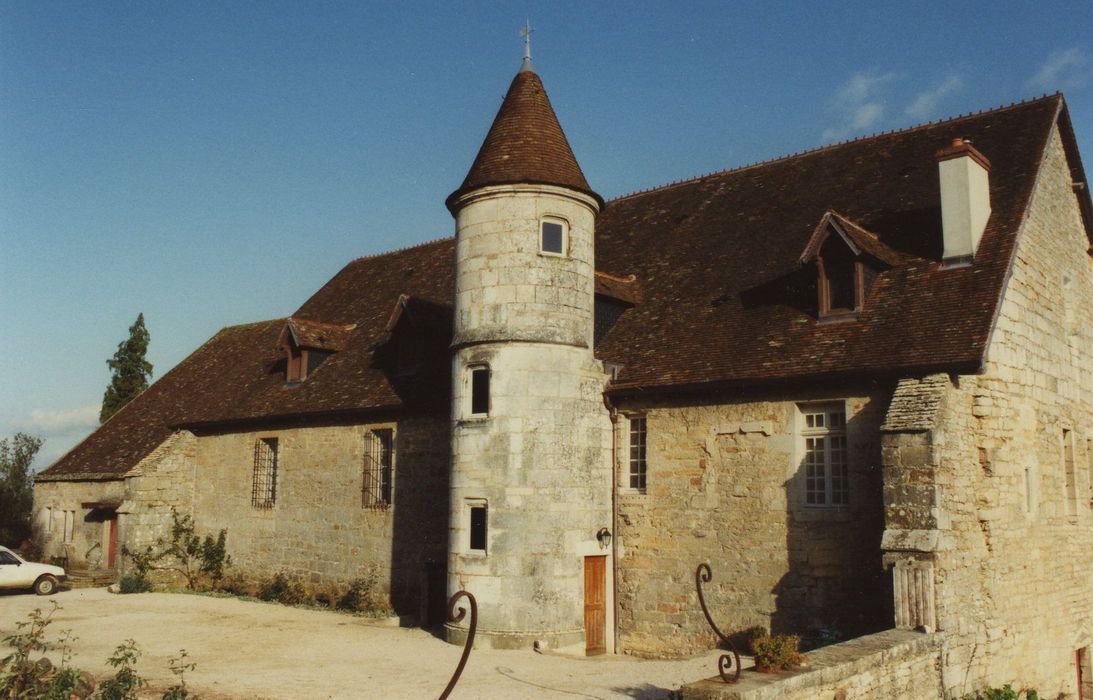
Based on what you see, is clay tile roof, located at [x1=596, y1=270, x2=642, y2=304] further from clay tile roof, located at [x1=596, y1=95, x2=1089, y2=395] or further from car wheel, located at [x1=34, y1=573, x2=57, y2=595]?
car wheel, located at [x1=34, y1=573, x2=57, y2=595]

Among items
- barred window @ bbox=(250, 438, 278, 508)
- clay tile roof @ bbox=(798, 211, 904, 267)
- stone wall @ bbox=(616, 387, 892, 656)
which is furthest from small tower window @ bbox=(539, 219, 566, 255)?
barred window @ bbox=(250, 438, 278, 508)

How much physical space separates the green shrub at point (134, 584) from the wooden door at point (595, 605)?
1265 cm

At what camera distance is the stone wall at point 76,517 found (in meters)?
25.1

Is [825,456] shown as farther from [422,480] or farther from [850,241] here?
[422,480]

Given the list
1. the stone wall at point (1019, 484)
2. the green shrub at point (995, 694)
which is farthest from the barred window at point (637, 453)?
the green shrub at point (995, 694)

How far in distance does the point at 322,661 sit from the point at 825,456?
7.98 meters

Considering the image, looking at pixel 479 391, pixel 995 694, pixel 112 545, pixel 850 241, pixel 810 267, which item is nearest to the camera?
pixel 995 694

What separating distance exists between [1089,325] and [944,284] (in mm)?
5556

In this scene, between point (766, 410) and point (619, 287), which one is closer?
point (766, 410)

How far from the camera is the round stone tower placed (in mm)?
14961

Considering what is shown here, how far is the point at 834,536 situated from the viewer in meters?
13.7

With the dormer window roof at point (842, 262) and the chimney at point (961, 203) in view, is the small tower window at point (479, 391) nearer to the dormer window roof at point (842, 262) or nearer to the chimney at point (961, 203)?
the dormer window roof at point (842, 262)


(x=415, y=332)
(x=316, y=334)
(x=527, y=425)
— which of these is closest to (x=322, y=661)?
(x=527, y=425)

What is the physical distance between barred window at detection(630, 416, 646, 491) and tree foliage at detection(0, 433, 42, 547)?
73.7 feet
